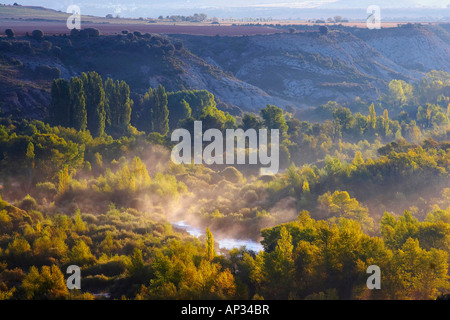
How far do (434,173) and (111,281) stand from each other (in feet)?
128

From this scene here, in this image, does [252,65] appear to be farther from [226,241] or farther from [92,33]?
[226,241]

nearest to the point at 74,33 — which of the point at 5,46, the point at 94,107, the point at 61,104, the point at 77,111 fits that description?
the point at 5,46

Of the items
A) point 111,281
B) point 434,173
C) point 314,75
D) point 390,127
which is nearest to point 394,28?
point 314,75

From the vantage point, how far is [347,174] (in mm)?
52375

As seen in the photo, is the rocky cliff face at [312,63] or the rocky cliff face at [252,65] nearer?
the rocky cliff face at [252,65]

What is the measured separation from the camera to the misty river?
40.5m

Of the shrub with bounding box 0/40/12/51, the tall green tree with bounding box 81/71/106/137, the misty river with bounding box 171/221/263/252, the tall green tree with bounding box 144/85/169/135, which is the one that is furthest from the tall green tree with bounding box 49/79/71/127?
the shrub with bounding box 0/40/12/51

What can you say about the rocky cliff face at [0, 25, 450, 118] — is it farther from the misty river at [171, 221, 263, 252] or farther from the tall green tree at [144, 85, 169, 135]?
the misty river at [171, 221, 263, 252]

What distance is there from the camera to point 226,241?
42500 millimetres

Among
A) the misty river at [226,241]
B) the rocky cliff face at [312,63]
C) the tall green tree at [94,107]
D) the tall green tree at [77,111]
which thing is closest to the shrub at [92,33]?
the rocky cliff face at [312,63]

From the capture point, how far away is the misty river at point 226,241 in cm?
4047

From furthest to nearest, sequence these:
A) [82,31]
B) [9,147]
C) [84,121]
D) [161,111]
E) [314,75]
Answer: [314,75]
[82,31]
[161,111]
[84,121]
[9,147]

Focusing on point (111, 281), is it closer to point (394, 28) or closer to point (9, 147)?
point (9, 147)

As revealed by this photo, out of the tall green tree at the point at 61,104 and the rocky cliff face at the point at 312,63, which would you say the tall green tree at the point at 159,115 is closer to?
the tall green tree at the point at 61,104
